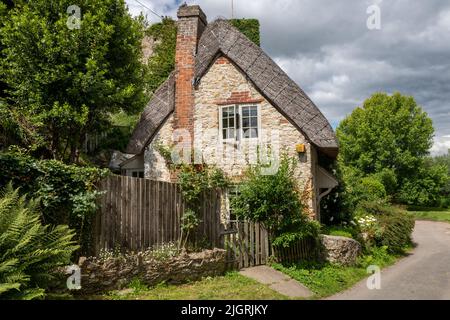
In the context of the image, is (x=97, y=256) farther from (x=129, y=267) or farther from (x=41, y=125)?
(x=41, y=125)

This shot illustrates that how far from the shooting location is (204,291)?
321 inches

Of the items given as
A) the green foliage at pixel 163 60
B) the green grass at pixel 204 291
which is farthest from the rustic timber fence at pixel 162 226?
the green foliage at pixel 163 60

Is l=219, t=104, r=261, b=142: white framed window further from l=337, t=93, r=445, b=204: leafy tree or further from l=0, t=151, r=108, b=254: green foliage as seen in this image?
l=337, t=93, r=445, b=204: leafy tree

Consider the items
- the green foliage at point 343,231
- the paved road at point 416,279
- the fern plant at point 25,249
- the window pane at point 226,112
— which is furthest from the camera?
the window pane at point 226,112

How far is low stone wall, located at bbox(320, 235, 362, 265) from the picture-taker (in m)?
12.2

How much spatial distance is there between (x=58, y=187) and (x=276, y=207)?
627 centimetres

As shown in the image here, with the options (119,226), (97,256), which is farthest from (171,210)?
(97,256)

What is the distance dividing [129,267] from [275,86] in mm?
7973

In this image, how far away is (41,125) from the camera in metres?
13.0

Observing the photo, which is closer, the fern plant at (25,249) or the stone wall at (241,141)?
the fern plant at (25,249)

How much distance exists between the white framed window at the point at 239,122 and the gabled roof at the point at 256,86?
771 millimetres

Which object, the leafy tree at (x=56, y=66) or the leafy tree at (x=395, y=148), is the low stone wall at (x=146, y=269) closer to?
the leafy tree at (x=56, y=66)

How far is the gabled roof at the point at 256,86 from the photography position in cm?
1277

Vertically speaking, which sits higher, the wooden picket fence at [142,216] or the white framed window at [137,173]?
the white framed window at [137,173]
